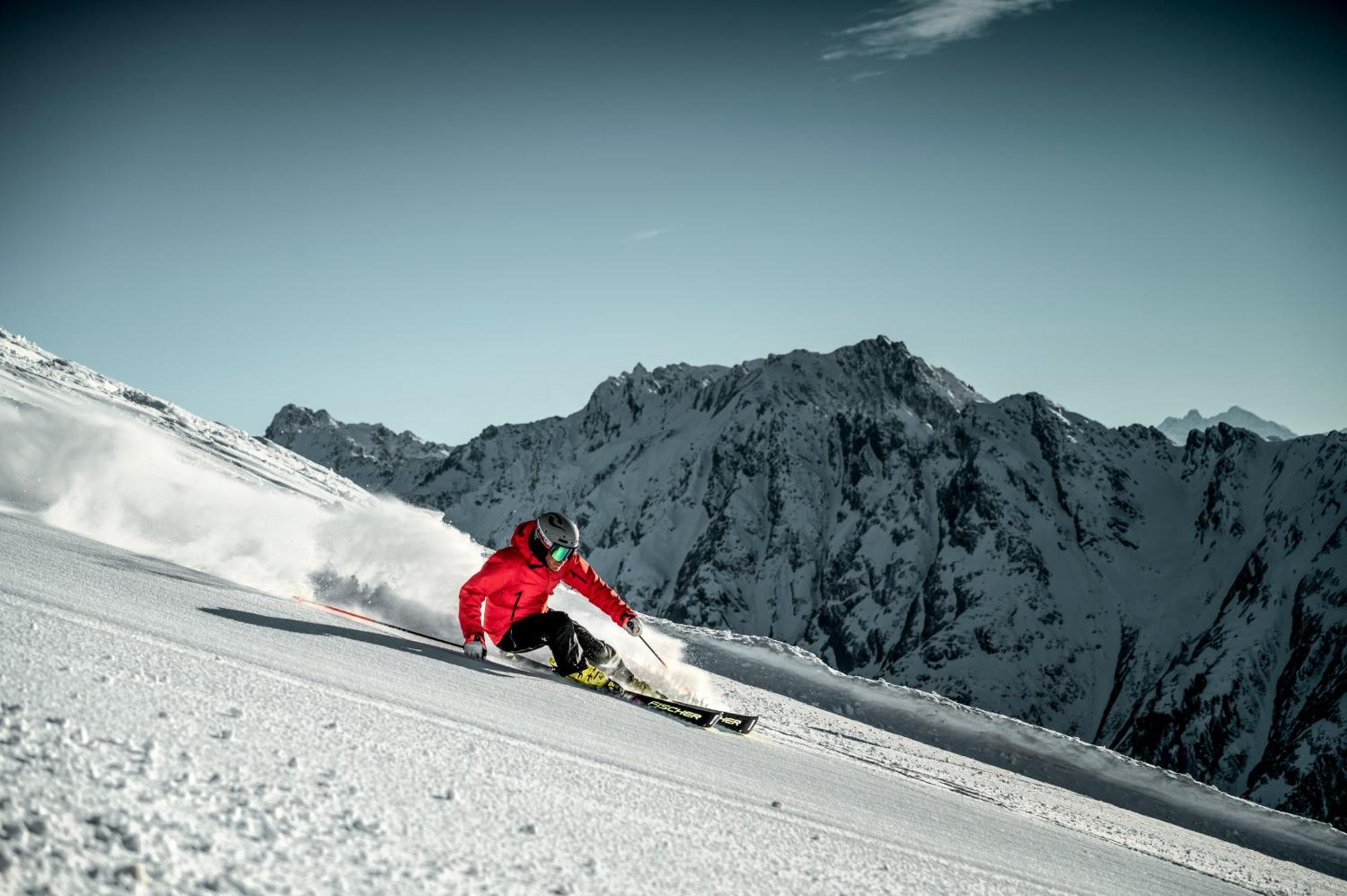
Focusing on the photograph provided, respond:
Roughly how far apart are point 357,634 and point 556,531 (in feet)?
6.70

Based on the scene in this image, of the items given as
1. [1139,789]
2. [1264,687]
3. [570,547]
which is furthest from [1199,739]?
[570,547]

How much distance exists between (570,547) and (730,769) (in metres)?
3.23

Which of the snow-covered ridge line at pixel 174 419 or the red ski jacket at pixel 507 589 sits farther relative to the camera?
the snow-covered ridge line at pixel 174 419

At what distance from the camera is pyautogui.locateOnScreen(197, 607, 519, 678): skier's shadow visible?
21.5ft

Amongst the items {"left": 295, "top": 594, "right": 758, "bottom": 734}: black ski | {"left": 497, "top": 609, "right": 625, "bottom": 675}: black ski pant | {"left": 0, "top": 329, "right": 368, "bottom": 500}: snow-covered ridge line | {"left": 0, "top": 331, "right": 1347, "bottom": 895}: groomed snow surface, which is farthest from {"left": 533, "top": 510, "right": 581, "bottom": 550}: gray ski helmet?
{"left": 0, "top": 329, "right": 368, "bottom": 500}: snow-covered ridge line

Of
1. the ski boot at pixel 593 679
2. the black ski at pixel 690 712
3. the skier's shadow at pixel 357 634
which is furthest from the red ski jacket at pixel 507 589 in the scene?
the ski boot at pixel 593 679

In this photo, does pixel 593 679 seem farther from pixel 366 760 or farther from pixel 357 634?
pixel 366 760

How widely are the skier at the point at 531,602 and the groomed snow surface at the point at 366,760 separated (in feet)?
2.64

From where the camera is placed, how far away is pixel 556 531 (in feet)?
27.9

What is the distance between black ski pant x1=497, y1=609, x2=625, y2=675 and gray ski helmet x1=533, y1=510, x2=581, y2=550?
0.66 meters

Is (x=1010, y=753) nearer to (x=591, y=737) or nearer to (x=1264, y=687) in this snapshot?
(x=591, y=737)

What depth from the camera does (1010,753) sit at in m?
14.5

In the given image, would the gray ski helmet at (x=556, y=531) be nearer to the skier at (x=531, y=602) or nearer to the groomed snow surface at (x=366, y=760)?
the skier at (x=531, y=602)

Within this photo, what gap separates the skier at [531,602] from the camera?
8.17 metres
